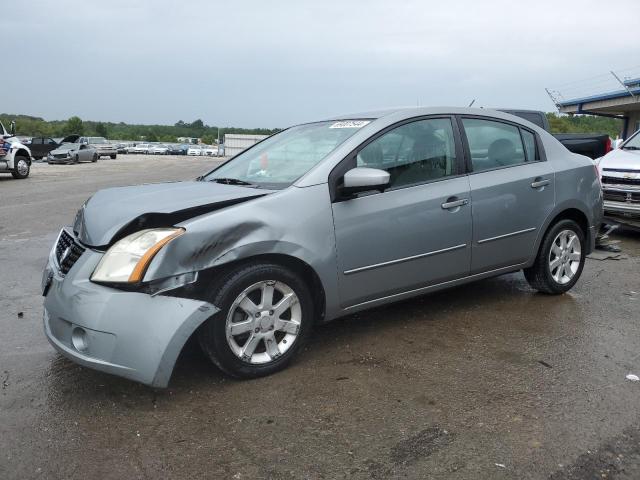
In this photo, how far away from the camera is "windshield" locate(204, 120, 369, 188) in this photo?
12.7ft

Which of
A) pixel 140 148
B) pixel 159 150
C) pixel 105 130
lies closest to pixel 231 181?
pixel 159 150

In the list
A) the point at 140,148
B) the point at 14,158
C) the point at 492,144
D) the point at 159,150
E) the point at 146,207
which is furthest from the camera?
the point at 140,148

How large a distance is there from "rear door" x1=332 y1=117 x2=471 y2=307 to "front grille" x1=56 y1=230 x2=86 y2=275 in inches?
60.5

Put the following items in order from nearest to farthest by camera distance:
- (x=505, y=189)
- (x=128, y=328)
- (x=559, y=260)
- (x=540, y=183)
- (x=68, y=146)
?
1. (x=128, y=328)
2. (x=505, y=189)
3. (x=540, y=183)
4. (x=559, y=260)
5. (x=68, y=146)

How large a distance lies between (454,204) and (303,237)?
4.30 feet

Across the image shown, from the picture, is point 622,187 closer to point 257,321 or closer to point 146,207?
point 257,321

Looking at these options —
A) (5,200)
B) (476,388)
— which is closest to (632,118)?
(5,200)

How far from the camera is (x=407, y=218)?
12.8 feet

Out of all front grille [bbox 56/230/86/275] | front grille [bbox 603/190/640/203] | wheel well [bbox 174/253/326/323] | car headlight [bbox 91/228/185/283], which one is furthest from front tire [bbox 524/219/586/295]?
front grille [bbox 56/230/86/275]

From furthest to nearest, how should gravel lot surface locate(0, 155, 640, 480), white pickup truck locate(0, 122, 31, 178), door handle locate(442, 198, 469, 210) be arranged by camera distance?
white pickup truck locate(0, 122, 31, 178) < door handle locate(442, 198, 469, 210) < gravel lot surface locate(0, 155, 640, 480)

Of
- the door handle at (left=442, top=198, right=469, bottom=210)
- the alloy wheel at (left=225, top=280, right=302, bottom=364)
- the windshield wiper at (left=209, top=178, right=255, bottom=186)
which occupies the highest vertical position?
the windshield wiper at (left=209, top=178, right=255, bottom=186)

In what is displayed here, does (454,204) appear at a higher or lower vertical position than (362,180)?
lower

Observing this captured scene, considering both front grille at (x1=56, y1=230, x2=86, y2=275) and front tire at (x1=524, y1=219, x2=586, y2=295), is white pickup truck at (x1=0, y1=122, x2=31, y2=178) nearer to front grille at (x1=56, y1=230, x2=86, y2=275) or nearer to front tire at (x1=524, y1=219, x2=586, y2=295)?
front grille at (x1=56, y1=230, x2=86, y2=275)

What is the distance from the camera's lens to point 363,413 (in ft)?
9.82
